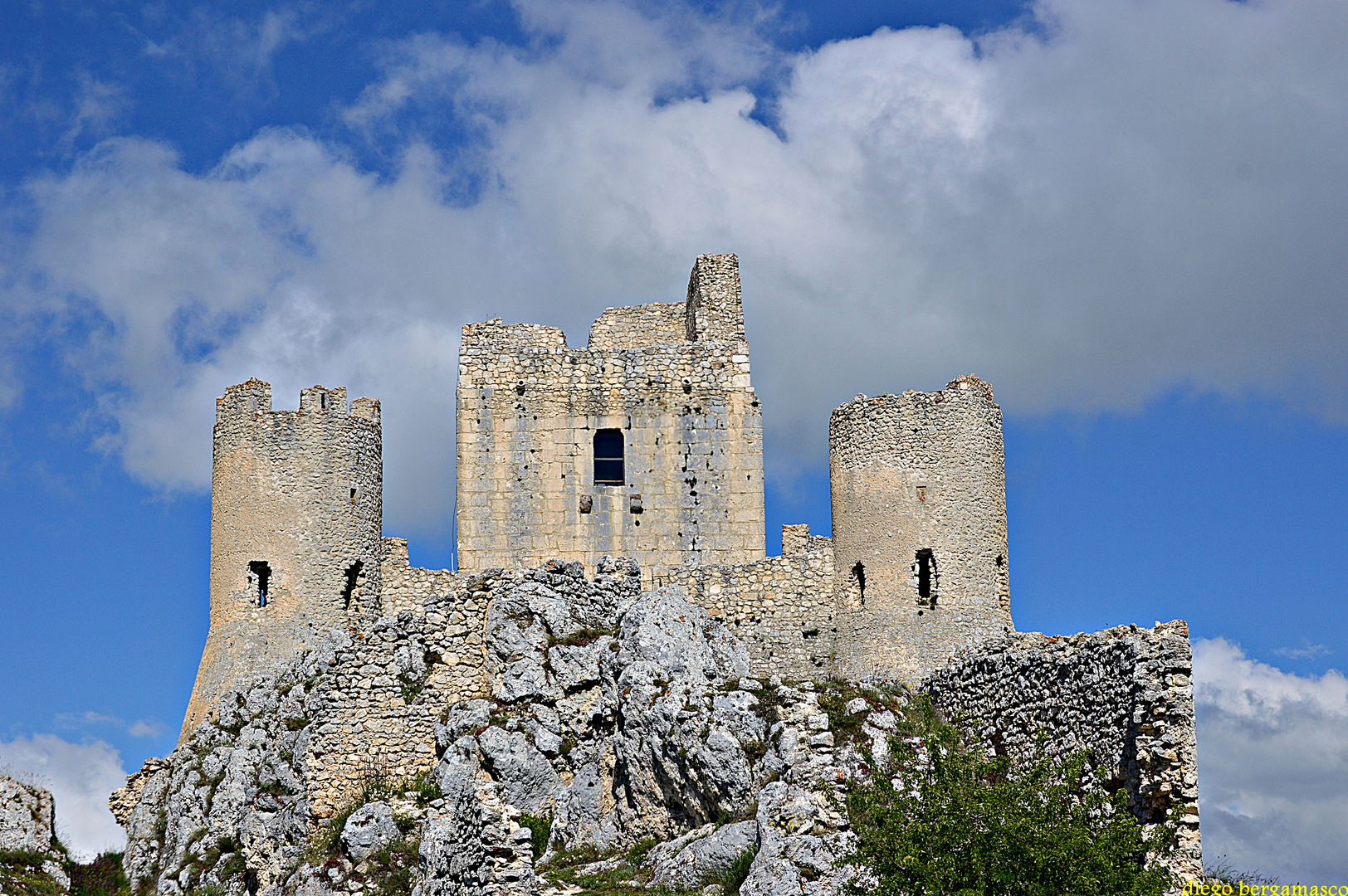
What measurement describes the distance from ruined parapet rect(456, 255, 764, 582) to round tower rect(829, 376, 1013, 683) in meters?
3.91

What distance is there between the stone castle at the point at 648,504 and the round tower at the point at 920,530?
0.04 metres

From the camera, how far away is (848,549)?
3375 centimetres

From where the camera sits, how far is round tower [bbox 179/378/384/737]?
3412 centimetres

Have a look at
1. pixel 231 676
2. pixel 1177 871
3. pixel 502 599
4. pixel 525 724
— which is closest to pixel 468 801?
pixel 525 724

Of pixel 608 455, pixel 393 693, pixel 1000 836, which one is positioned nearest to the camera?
pixel 1000 836

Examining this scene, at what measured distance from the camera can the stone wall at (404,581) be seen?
35312 mm

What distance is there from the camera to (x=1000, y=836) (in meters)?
20.0

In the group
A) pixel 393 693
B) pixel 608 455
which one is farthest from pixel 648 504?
pixel 393 693

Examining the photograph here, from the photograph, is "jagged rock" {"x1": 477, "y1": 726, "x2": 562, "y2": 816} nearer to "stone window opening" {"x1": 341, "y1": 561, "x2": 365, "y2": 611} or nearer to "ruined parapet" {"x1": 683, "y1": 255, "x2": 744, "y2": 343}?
"stone window opening" {"x1": 341, "y1": 561, "x2": 365, "y2": 611}

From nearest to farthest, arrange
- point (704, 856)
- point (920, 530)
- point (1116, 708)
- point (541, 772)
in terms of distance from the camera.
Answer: point (1116, 708)
point (704, 856)
point (541, 772)
point (920, 530)

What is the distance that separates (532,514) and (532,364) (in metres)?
3.84

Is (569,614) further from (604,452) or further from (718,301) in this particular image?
(718,301)

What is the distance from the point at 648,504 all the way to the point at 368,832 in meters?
11.2

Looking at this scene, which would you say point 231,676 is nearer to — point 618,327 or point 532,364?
point 532,364
